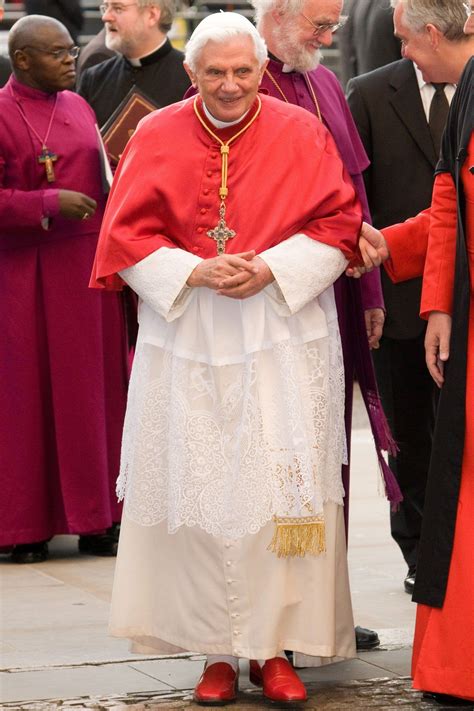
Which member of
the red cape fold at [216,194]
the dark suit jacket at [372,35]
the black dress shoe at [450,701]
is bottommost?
the black dress shoe at [450,701]

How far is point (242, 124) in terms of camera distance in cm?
468

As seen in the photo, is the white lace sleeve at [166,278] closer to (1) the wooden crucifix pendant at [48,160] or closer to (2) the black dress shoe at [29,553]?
(1) the wooden crucifix pendant at [48,160]

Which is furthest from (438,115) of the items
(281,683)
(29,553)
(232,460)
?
(29,553)

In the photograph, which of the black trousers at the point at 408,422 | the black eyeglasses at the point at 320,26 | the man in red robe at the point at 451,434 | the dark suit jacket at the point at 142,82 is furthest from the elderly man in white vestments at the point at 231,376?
the dark suit jacket at the point at 142,82

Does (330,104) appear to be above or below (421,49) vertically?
below

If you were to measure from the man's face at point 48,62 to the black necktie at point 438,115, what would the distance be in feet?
5.06

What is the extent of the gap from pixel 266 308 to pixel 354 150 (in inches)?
34.4

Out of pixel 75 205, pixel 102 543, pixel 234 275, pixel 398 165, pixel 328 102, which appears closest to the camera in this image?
pixel 234 275

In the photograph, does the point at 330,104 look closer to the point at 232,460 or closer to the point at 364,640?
the point at 232,460

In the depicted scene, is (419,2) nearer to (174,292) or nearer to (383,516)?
(174,292)

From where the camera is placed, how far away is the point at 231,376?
4.58 meters

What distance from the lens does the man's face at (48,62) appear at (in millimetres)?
6547

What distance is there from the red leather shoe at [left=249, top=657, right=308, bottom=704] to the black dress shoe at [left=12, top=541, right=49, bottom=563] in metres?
2.22

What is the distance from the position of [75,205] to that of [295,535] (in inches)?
91.2
